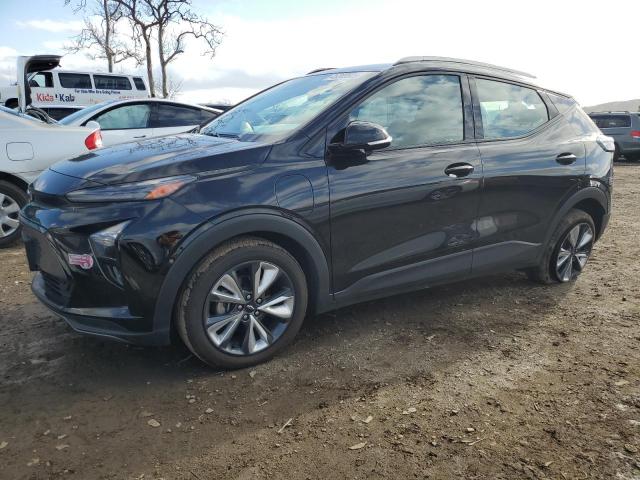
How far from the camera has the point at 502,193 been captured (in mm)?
3783

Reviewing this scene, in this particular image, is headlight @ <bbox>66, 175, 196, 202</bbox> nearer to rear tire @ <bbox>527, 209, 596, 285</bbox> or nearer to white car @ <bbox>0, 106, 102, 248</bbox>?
rear tire @ <bbox>527, 209, 596, 285</bbox>

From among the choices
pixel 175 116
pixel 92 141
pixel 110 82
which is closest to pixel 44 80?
pixel 110 82

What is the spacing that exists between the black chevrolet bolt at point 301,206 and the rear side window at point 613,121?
1530 cm

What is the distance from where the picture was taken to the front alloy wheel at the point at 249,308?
9.51ft

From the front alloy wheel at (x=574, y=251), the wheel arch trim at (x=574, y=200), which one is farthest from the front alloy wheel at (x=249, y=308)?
the front alloy wheel at (x=574, y=251)

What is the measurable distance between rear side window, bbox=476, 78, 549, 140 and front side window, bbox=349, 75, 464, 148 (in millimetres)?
234

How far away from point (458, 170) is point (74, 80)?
2075cm

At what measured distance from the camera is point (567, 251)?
14.8ft

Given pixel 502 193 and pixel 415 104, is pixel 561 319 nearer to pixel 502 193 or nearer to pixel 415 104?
pixel 502 193

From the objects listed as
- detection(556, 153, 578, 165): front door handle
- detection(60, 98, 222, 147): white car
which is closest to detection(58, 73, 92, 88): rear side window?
detection(60, 98, 222, 147): white car

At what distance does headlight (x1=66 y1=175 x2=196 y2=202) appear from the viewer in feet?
8.85

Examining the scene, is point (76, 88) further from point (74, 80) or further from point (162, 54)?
point (162, 54)

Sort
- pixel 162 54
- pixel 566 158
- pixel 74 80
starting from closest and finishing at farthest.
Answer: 1. pixel 566 158
2. pixel 74 80
3. pixel 162 54

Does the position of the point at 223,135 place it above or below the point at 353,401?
above
